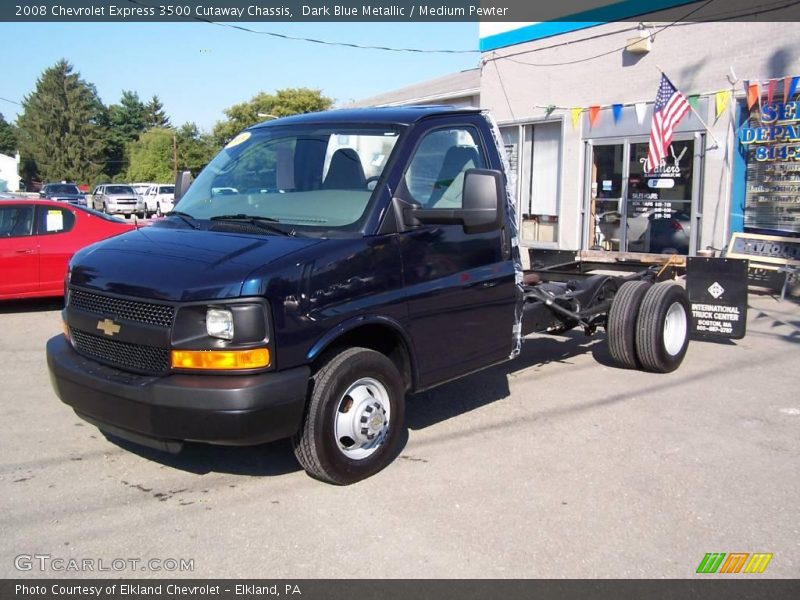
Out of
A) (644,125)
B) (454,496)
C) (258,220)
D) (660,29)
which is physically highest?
(660,29)

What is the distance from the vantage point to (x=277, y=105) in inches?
1929

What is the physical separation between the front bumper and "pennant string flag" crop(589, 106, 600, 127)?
11.8 metres

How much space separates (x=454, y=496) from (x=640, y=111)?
10993 millimetres

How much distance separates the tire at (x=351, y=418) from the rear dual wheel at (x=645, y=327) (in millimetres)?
3211

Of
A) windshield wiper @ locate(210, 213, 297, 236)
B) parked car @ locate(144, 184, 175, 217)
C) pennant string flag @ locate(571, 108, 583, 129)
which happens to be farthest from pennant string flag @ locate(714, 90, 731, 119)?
parked car @ locate(144, 184, 175, 217)

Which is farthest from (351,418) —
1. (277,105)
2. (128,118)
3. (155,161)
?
(128,118)

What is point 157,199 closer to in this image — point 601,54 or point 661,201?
point 601,54

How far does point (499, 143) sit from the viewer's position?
18.1 ft

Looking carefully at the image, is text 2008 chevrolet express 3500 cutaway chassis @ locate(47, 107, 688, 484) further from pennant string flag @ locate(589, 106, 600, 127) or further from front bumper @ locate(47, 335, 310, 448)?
pennant string flag @ locate(589, 106, 600, 127)

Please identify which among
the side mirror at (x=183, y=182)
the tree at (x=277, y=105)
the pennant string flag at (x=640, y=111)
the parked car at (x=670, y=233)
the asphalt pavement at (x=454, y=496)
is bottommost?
the asphalt pavement at (x=454, y=496)

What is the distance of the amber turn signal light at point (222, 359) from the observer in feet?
12.6

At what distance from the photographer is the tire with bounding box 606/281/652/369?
279 inches

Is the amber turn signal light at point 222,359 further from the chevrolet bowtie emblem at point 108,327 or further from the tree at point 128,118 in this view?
the tree at point 128,118

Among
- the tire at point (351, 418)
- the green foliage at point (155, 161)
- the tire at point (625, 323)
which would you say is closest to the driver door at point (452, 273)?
the tire at point (351, 418)
